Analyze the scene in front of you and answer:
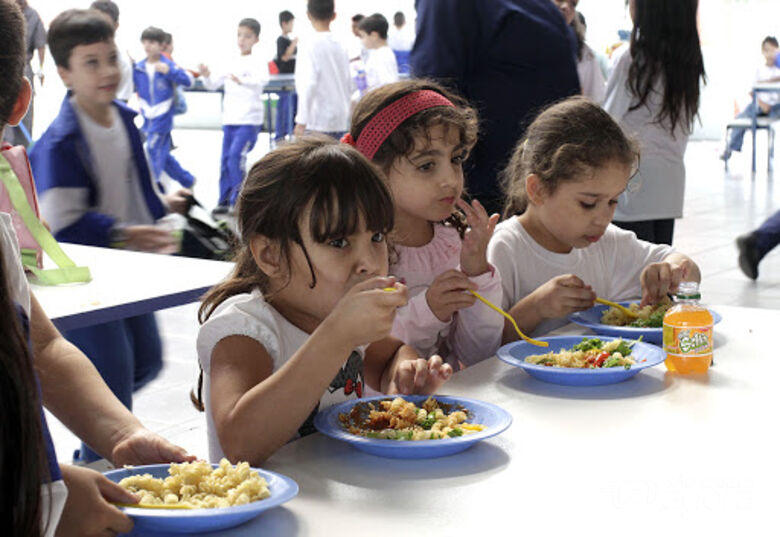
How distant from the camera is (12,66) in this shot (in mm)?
949

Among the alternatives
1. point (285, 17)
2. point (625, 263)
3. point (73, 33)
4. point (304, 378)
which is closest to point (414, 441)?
point (304, 378)

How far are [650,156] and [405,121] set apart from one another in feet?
5.61

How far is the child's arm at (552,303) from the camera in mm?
2002

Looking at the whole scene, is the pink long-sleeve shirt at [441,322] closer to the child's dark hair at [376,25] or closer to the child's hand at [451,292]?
the child's hand at [451,292]

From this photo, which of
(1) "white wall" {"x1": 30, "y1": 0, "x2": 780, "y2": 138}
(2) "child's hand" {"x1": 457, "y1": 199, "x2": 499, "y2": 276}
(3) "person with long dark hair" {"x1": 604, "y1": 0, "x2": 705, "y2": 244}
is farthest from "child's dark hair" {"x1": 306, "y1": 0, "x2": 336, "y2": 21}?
(1) "white wall" {"x1": 30, "y1": 0, "x2": 780, "y2": 138}

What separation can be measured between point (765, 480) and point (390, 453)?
0.44 metres

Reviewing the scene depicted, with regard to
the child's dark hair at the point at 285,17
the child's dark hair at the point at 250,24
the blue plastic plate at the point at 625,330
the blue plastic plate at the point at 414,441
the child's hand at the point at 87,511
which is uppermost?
the child's dark hair at the point at 285,17

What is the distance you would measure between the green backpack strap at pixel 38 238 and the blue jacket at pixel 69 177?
1.27 ft

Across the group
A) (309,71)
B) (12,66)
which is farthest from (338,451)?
(309,71)

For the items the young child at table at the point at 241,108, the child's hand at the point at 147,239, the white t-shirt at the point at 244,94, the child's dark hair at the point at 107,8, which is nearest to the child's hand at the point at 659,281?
the child's hand at the point at 147,239

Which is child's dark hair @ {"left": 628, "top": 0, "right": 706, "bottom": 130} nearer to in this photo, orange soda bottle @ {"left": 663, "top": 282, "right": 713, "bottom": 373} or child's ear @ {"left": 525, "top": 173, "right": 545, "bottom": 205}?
child's ear @ {"left": 525, "top": 173, "right": 545, "bottom": 205}

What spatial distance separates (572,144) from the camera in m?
2.19

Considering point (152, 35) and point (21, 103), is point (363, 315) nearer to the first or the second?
point (21, 103)

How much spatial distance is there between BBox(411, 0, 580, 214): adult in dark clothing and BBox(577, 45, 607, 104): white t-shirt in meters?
1.65
